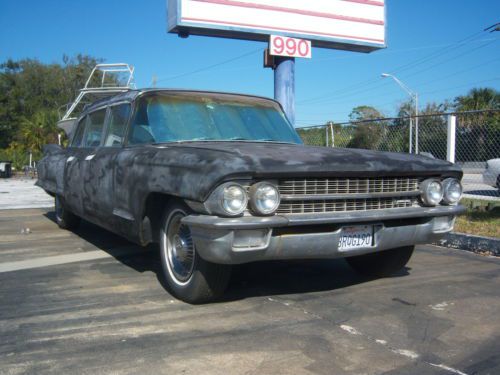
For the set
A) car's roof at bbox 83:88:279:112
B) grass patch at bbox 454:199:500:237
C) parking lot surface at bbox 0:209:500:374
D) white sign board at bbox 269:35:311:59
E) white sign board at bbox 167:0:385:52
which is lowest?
parking lot surface at bbox 0:209:500:374

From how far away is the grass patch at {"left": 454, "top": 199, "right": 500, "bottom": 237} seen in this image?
270 inches

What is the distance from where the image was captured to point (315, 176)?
3.65m

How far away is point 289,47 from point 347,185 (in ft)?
26.7

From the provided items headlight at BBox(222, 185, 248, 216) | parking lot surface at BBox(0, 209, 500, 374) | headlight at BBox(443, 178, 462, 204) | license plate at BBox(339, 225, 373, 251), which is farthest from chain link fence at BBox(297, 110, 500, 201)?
headlight at BBox(222, 185, 248, 216)

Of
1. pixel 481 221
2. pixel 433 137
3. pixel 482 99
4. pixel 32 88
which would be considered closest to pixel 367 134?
pixel 433 137

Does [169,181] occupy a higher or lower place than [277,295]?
higher

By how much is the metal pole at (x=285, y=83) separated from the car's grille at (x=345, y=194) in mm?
7381

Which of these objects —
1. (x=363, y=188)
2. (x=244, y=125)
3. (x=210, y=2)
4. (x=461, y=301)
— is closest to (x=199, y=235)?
(x=363, y=188)

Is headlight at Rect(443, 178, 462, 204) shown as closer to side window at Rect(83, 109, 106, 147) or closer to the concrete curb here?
the concrete curb

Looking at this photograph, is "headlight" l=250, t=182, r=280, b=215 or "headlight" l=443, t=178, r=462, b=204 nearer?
"headlight" l=250, t=182, r=280, b=215

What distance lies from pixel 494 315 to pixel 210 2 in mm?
8963

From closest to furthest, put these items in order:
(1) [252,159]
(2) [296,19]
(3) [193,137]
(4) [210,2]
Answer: (1) [252,159] → (3) [193,137] → (4) [210,2] → (2) [296,19]

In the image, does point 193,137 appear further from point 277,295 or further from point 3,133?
point 3,133

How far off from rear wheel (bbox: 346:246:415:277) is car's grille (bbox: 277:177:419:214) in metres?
0.67
